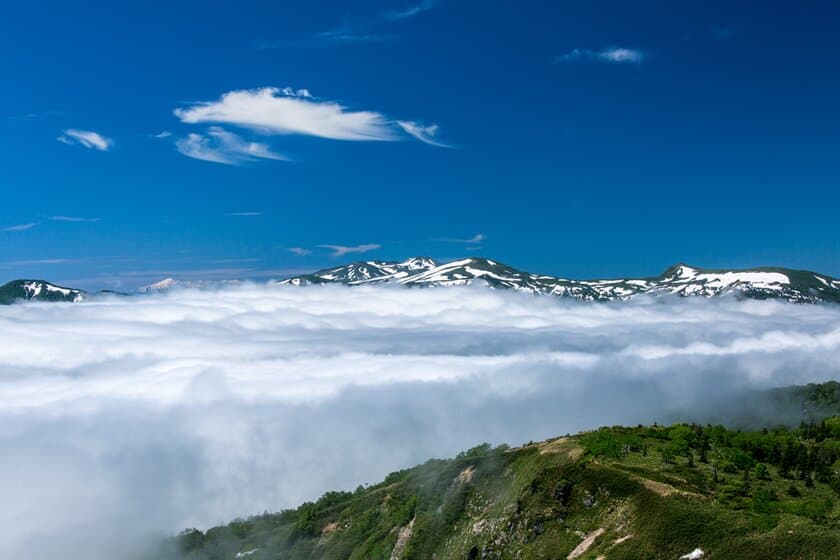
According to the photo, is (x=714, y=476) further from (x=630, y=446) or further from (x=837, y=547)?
(x=837, y=547)

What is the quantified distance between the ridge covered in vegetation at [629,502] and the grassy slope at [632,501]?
0.95 feet

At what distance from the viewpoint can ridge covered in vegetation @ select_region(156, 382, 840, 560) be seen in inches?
3780

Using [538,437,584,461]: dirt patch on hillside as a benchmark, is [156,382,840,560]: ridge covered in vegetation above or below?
below

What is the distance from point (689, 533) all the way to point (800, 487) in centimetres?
4395

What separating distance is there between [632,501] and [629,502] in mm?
947

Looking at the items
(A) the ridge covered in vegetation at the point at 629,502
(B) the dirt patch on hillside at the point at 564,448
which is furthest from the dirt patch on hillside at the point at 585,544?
(B) the dirt patch on hillside at the point at 564,448

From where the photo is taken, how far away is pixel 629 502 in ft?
378

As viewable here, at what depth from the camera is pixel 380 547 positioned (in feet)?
605

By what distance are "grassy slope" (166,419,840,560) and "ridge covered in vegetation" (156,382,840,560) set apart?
29 cm

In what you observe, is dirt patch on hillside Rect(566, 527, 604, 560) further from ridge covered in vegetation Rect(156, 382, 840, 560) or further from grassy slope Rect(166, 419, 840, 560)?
grassy slope Rect(166, 419, 840, 560)

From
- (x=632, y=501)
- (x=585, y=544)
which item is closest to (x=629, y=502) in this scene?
(x=632, y=501)

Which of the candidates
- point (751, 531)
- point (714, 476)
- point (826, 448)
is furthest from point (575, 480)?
point (826, 448)

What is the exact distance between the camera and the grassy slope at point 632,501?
315 feet

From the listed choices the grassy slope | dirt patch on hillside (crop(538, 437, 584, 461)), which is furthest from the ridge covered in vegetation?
dirt patch on hillside (crop(538, 437, 584, 461))
